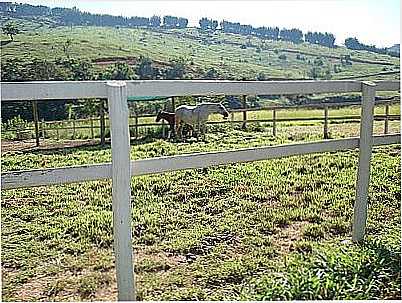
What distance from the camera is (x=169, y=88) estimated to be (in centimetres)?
223

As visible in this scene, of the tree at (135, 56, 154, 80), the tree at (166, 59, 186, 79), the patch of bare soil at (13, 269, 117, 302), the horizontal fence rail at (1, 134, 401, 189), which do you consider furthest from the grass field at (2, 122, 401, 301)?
the tree at (166, 59, 186, 79)

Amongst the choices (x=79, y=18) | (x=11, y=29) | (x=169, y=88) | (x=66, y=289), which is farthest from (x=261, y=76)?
(x=66, y=289)

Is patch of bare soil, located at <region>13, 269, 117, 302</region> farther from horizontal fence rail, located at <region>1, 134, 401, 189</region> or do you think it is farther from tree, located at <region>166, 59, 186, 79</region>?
tree, located at <region>166, 59, 186, 79</region>

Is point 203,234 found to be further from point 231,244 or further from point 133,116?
point 133,116

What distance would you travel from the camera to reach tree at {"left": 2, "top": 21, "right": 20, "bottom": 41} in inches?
211

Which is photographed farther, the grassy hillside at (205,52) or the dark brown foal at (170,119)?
the dark brown foal at (170,119)

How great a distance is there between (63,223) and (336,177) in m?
2.85

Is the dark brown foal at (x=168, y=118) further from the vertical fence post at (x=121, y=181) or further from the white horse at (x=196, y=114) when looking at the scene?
the vertical fence post at (x=121, y=181)

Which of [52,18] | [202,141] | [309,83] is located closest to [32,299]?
[309,83]

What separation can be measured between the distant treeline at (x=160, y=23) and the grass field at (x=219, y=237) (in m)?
1.40

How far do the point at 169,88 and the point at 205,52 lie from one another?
19.0 ft

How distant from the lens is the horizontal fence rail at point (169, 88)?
189 centimetres

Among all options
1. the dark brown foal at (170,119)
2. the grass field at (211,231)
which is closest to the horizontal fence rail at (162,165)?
the grass field at (211,231)

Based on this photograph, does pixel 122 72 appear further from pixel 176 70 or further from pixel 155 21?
pixel 155 21
